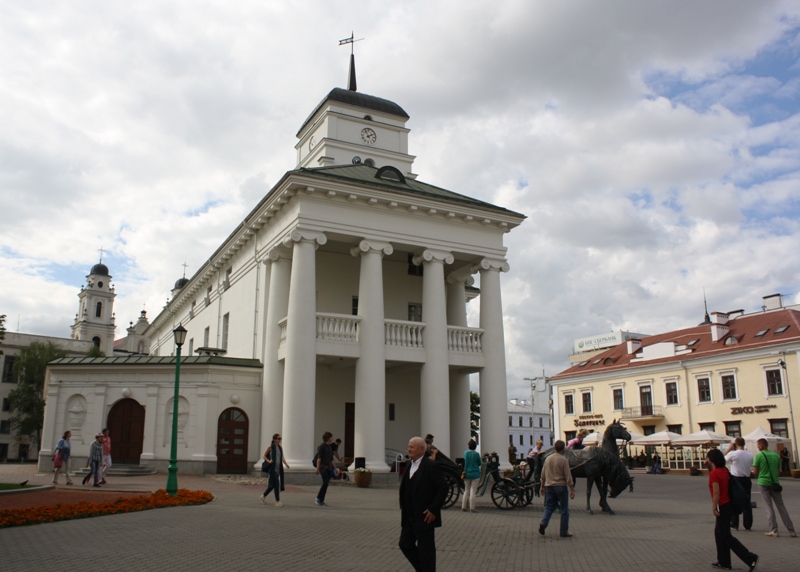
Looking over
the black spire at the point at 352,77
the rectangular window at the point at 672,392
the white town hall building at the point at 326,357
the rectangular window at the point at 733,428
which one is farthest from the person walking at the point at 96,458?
the rectangular window at the point at 672,392

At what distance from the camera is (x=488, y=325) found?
27.5 metres

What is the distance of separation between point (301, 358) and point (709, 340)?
39.2 meters

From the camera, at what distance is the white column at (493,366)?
26609mm

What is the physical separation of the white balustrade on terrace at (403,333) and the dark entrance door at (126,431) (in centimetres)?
986

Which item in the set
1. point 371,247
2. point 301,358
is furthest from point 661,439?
point 301,358

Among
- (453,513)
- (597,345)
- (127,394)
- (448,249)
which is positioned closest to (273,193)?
(448,249)

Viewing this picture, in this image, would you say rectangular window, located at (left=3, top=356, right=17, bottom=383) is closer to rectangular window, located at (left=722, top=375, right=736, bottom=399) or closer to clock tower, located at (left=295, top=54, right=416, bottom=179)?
clock tower, located at (left=295, top=54, right=416, bottom=179)

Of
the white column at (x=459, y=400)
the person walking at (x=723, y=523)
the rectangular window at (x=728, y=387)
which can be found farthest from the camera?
the rectangular window at (x=728, y=387)

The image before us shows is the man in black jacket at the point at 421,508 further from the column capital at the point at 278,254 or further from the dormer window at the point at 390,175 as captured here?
the dormer window at the point at 390,175

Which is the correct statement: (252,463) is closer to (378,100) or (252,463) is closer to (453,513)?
(453,513)

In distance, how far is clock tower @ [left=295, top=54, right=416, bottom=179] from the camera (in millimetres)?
33125

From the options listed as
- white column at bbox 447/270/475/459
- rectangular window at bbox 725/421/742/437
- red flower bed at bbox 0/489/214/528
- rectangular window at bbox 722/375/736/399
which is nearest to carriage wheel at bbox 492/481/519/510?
red flower bed at bbox 0/489/214/528

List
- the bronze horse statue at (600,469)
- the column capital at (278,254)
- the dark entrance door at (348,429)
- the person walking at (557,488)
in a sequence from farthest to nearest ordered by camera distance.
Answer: the dark entrance door at (348,429) → the column capital at (278,254) → the bronze horse statue at (600,469) → the person walking at (557,488)

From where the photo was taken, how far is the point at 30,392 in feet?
210
